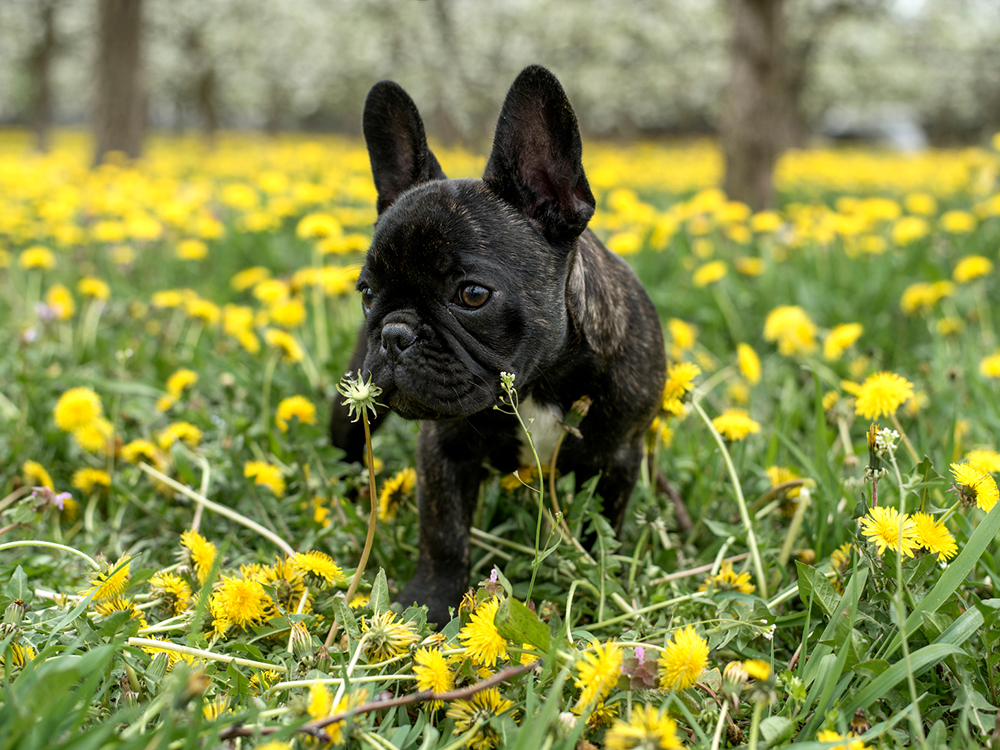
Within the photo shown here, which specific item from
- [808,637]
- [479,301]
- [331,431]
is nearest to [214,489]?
[331,431]

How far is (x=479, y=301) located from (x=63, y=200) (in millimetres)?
4734

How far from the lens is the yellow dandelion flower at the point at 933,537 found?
1.57 m

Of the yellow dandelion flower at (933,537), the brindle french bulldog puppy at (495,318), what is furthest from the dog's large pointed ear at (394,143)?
the yellow dandelion flower at (933,537)

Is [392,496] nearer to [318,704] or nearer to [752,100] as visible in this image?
[318,704]

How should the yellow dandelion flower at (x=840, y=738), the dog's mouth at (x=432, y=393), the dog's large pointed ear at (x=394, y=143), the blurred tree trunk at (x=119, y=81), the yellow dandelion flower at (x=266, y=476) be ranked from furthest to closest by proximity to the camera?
the blurred tree trunk at (x=119, y=81) → the yellow dandelion flower at (x=266, y=476) → the dog's large pointed ear at (x=394, y=143) → the dog's mouth at (x=432, y=393) → the yellow dandelion flower at (x=840, y=738)

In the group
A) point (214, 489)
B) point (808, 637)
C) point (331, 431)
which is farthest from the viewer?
point (331, 431)

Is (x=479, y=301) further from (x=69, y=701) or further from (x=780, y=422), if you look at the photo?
(x=780, y=422)

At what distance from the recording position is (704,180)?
11695mm

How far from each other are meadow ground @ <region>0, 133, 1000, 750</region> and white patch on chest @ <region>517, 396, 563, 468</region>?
3.0 inches

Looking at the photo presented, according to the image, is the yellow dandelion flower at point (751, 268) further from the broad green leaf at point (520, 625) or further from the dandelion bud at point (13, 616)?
the dandelion bud at point (13, 616)

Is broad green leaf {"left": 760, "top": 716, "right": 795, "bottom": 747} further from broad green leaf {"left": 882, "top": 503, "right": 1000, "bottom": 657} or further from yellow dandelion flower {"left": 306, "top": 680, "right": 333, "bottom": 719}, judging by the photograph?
yellow dandelion flower {"left": 306, "top": 680, "right": 333, "bottom": 719}

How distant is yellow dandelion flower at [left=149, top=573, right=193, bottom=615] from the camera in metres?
1.76

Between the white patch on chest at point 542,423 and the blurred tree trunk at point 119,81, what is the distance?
1170 centimetres

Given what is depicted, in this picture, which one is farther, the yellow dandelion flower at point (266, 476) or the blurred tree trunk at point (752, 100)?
the blurred tree trunk at point (752, 100)
